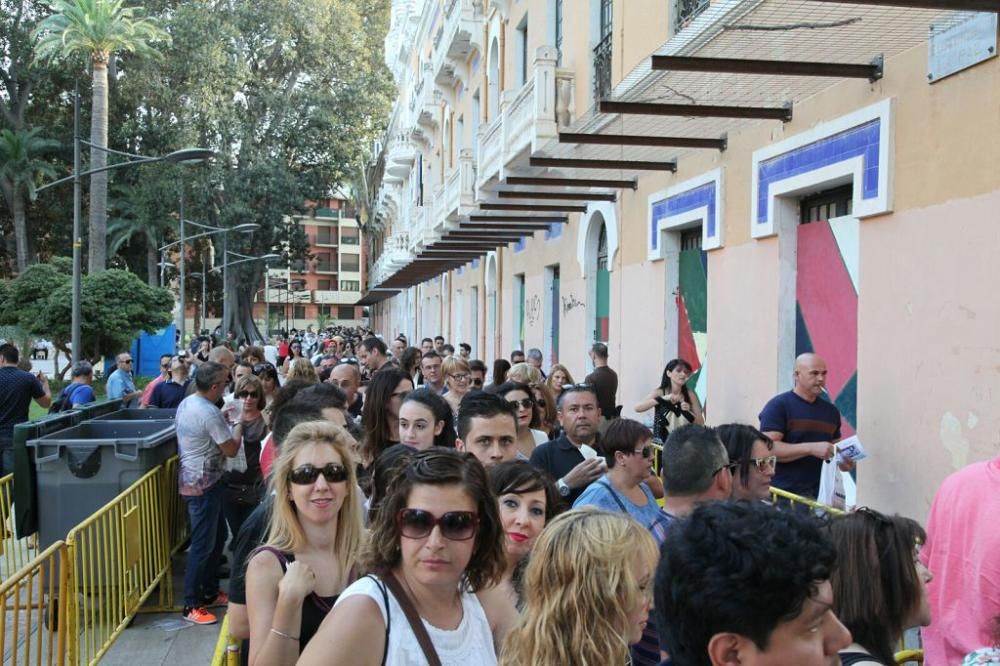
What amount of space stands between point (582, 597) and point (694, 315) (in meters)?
8.81

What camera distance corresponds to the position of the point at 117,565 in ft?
21.3

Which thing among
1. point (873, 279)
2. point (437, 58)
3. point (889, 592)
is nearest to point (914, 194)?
point (873, 279)

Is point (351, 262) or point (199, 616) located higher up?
point (351, 262)

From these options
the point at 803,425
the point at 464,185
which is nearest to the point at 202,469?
the point at 803,425

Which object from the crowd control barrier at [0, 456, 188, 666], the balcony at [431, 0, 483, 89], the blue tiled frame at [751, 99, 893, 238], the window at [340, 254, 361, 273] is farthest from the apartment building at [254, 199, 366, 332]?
the crowd control barrier at [0, 456, 188, 666]

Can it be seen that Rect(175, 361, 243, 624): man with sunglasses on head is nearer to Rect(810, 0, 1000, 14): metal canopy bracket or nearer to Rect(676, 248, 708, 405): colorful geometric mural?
Rect(810, 0, 1000, 14): metal canopy bracket

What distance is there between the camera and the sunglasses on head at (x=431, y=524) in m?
2.70

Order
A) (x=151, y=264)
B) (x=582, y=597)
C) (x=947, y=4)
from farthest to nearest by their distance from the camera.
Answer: (x=151, y=264), (x=947, y=4), (x=582, y=597)

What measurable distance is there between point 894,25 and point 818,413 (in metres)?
2.73

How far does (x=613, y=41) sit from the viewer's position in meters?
12.0

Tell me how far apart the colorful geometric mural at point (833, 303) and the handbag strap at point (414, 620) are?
5.94m

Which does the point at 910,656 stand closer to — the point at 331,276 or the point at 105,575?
the point at 105,575

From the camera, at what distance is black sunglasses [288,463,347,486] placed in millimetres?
3498

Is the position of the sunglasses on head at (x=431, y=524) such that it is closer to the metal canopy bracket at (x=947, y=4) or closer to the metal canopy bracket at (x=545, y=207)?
the metal canopy bracket at (x=947, y=4)
